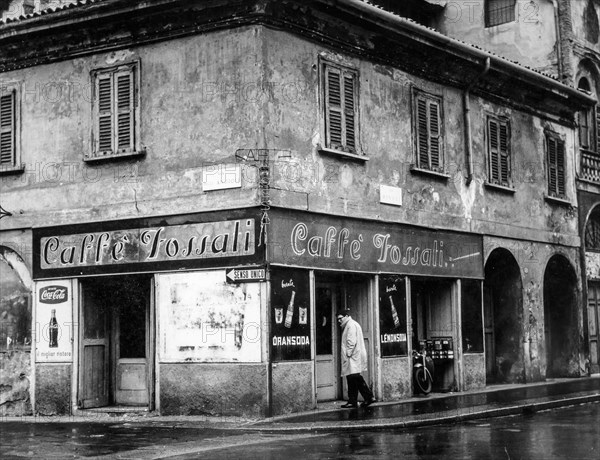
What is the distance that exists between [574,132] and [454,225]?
7.41 metres

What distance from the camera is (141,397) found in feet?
62.1

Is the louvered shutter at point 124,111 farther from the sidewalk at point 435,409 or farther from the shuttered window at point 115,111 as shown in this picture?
the sidewalk at point 435,409

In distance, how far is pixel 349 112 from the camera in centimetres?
1905

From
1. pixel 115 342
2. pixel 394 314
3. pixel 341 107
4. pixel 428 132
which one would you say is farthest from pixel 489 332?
pixel 115 342

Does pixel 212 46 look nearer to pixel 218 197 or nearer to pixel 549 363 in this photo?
pixel 218 197

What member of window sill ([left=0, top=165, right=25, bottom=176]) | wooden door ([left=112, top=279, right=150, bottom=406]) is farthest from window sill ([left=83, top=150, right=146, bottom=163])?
wooden door ([left=112, top=279, right=150, bottom=406])

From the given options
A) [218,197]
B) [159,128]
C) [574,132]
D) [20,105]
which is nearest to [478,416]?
[218,197]

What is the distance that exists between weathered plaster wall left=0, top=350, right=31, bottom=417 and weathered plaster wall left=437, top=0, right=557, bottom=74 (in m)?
15.6

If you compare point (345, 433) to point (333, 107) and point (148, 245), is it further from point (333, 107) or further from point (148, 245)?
point (333, 107)

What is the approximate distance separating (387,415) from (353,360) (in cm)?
174

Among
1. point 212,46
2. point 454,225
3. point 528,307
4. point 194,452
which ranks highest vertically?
point 212,46

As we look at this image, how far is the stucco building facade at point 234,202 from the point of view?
1714 centimetres

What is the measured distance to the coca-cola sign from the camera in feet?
62.4

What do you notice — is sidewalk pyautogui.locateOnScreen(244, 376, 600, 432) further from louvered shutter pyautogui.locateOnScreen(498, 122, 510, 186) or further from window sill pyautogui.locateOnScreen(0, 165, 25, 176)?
window sill pyautogui.locateOnScreen(0, 165, 25, 176)
